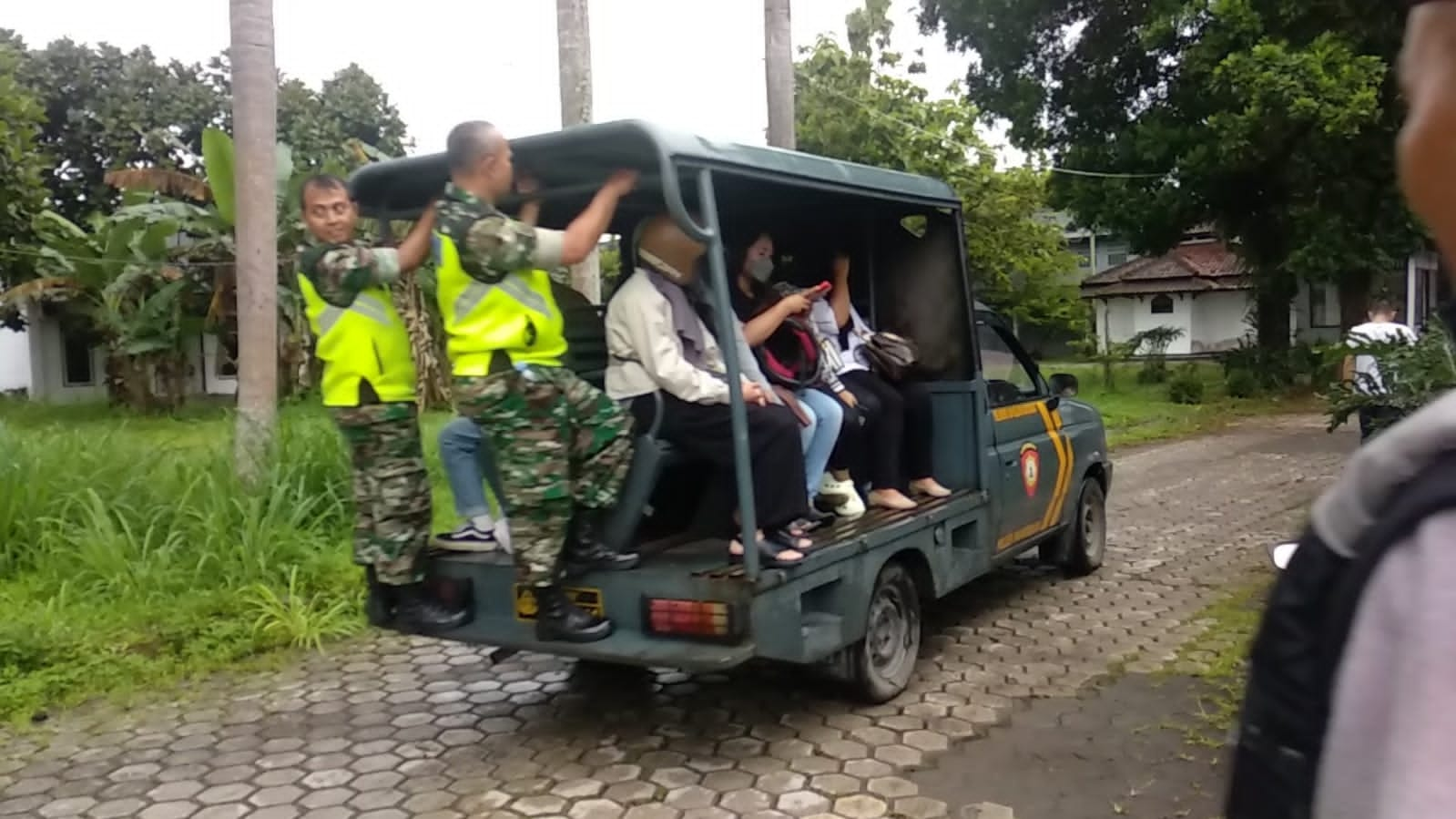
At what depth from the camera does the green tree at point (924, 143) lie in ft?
80.4

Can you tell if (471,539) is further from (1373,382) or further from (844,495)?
(1373,382)

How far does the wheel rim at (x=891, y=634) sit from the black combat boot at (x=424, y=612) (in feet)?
5.49

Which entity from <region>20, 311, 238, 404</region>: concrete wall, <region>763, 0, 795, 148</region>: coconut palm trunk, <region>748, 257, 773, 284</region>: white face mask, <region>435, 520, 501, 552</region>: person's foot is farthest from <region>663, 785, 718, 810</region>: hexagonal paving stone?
<region>20, 311, 238, 404</region>: concrete wall

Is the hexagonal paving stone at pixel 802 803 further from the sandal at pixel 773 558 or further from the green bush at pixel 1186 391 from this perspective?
the green bush at pixel 1186 391

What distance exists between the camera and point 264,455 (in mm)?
7309

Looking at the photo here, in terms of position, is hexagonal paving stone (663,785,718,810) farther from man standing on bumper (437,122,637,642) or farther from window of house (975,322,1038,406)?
window of house (975,322,1038,406)

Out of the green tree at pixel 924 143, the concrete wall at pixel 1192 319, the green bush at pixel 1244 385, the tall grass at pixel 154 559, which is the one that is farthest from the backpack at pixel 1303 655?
the concrete wall at pixel 1192 319

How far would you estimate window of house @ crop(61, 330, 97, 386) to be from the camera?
24375mm

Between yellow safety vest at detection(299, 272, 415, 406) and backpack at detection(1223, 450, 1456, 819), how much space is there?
4.10 meters

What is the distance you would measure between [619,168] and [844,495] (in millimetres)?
1840

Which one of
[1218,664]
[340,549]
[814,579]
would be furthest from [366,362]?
[1218,664]

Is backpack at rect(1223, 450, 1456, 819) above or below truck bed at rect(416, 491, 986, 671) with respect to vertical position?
above

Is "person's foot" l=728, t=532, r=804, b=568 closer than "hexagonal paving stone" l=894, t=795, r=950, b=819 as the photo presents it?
No

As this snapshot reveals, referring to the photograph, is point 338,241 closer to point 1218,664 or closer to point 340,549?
point 340,549
